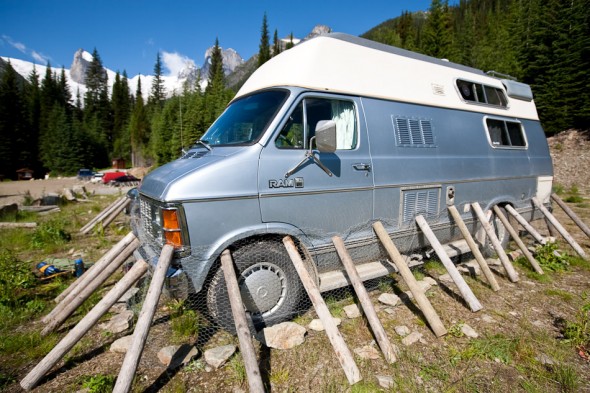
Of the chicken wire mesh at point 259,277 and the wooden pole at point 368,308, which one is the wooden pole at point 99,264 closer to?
the chicken wire mesh at point 259,277

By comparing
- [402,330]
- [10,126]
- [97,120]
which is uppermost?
[97,120]

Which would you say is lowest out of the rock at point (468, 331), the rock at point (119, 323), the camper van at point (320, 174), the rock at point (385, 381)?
the rock at point (385, 381)

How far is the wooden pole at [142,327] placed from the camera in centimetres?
230

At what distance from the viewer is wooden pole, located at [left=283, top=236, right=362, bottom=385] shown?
256cm

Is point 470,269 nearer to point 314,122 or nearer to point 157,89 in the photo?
point 314,122

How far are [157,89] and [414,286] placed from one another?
95.0 metres

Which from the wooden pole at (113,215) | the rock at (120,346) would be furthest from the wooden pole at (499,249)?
the wooden pole at (113,215)

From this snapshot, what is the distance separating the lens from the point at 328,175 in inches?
140

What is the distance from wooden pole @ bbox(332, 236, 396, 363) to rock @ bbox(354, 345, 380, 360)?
0.12 metres

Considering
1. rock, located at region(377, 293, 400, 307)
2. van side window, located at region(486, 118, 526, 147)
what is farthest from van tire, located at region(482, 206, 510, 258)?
rock, located at region(377, 293, 400, 307)

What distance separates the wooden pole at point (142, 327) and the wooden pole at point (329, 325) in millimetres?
1245

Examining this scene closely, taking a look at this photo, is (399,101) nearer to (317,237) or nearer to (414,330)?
(317,237)

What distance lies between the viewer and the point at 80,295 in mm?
3465

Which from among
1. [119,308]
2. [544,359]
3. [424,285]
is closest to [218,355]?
[119,308]
